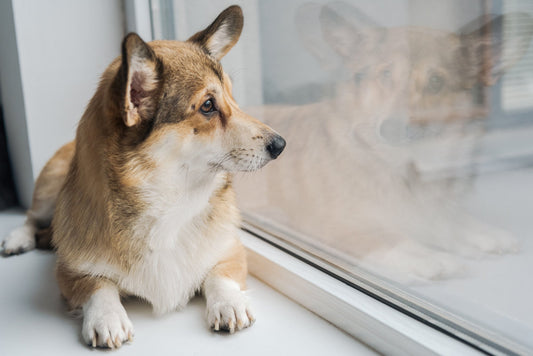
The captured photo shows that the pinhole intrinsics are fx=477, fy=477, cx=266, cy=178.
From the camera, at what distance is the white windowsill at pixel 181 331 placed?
960 mm

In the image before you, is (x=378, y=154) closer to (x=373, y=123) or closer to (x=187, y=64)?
(x=373, y=123)

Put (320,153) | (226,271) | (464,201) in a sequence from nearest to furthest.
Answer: (464,201) → (226,271) → (320,153)

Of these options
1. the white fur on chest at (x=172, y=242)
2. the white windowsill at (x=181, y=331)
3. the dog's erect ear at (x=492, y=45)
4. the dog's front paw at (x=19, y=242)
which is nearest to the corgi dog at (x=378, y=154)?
the dog's erect ear at (x=492, y=45)

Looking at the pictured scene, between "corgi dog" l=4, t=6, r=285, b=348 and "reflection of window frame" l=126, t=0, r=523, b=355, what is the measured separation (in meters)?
0.13

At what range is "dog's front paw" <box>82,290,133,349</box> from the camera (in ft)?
3.12

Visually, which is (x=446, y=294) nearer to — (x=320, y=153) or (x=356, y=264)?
(x=356, y=264)

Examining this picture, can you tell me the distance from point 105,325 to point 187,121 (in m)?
0.44

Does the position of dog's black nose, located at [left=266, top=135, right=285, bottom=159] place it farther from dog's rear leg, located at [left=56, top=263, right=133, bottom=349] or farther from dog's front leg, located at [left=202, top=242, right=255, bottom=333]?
dog's rear leg, located at [left=56, top=263, right=133, bottom=349]

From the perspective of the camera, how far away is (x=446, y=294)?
0.96 m

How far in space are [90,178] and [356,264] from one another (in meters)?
0.66

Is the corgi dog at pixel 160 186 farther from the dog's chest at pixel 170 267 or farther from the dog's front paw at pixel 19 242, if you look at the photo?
the dog's front paw at pixel 19 242

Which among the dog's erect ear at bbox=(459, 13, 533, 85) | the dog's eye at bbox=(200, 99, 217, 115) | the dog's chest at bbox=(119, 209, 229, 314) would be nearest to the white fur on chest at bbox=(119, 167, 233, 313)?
the dog's chest at bbox=(119, 209, 229, 314)

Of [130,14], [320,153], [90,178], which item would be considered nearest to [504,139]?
[320,153]

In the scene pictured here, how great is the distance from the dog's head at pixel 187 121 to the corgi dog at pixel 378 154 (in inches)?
14.8
